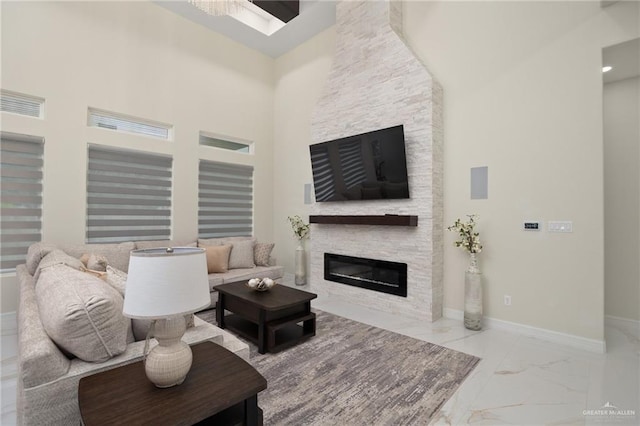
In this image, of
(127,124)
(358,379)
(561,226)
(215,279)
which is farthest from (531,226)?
(127,124)

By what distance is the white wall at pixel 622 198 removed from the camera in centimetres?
326

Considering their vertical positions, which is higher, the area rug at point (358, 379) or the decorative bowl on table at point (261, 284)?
the decorative bowl on table at point (261, 284)

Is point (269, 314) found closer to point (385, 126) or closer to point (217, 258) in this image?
point (217, 258)

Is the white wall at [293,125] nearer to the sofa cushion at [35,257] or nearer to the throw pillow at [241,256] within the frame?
the throw pillow at [241,256]

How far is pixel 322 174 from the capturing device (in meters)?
4.86

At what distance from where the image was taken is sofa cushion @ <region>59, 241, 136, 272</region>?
3714 millimetres

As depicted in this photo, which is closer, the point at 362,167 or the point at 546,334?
the point at 546,334

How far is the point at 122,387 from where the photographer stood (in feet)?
4.13

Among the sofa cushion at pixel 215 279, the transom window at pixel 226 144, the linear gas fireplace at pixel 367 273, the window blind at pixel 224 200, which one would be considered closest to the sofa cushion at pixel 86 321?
the sofa cushion at pixel 215 279

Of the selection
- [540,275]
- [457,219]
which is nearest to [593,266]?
[540,275]

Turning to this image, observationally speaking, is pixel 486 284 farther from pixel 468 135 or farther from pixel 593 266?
pixel 468 135

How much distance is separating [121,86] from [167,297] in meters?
4.55

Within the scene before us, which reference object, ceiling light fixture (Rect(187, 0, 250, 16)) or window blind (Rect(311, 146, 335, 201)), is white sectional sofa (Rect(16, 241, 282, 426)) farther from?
window blind (Rect(311, 146, 335, 201))

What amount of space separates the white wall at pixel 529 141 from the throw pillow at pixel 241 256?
2968 millimetres
